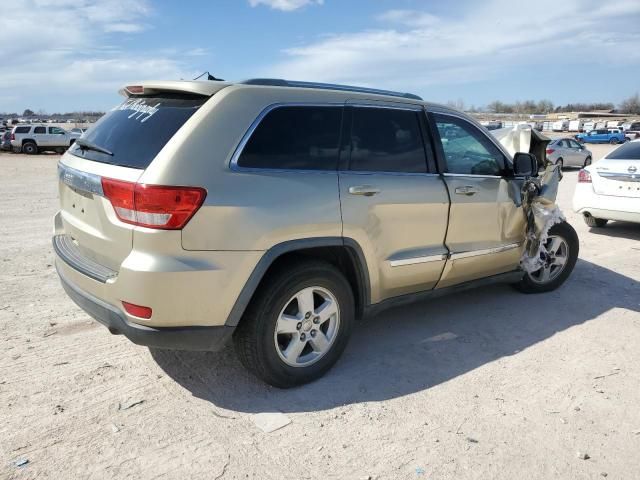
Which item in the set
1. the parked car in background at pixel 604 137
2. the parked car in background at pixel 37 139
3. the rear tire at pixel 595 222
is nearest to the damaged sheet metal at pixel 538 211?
the rear tire at pixel 595 222

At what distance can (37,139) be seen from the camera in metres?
30.7

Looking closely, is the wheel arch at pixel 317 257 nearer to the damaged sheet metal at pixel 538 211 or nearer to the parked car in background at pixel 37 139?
the damaged sheet metal at pixel 538 211

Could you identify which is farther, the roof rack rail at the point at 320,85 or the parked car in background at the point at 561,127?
the parked car in background at the point at 561,127

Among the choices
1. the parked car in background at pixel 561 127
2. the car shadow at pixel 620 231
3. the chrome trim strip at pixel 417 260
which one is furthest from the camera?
the parked car in background at pixel 561 127

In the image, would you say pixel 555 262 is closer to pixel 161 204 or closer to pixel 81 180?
pixel 161 204

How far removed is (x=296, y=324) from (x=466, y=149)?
2.11 metres

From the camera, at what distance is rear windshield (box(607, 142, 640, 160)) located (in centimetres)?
784

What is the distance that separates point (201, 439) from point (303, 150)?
175 cm

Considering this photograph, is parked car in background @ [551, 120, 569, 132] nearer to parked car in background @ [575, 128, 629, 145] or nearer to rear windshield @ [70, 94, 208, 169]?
parked car in background @ [575, 128, 629, 145]

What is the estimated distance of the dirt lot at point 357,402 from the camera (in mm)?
2602

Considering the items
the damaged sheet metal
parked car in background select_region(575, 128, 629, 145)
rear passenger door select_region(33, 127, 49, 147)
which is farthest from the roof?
parked car in background select_region(575, 128, 629, 145)

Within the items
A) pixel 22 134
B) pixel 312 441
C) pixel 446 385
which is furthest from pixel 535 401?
pixel 22 134

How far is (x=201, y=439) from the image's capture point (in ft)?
9.04

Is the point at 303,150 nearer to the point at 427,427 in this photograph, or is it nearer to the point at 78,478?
the point at 427,427
